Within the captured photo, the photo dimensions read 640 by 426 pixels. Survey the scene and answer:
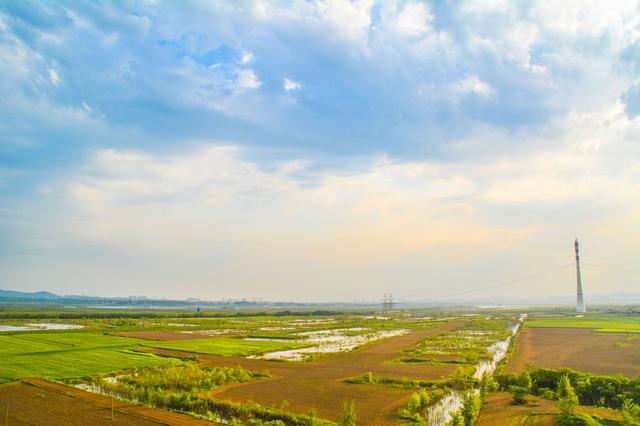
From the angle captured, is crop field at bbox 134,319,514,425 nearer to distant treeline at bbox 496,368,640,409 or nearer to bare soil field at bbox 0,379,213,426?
distant treeline at bbox 496,368,640,409

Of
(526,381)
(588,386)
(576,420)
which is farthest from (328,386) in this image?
(588,386)

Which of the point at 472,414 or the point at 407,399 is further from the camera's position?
the point at 407,399

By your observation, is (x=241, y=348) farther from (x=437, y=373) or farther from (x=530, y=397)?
(x=530, y=397)

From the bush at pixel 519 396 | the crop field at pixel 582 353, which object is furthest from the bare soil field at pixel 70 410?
the crop field at pixel 582 353

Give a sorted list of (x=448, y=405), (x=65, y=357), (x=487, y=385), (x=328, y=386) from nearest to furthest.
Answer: (x=448, y=405) → (x=487, y=385) → (x=328, y=386) → (x=65, y=357)

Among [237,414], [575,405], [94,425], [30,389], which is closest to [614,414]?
[575,405]

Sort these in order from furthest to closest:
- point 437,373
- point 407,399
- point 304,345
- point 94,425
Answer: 1. point 304,345
2. point 437,373
3. point 407,399
4. point 94,425

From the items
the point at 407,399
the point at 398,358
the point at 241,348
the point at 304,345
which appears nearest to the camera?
the point at 407,399

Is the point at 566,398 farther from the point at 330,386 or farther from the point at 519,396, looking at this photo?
the point at 330,386
